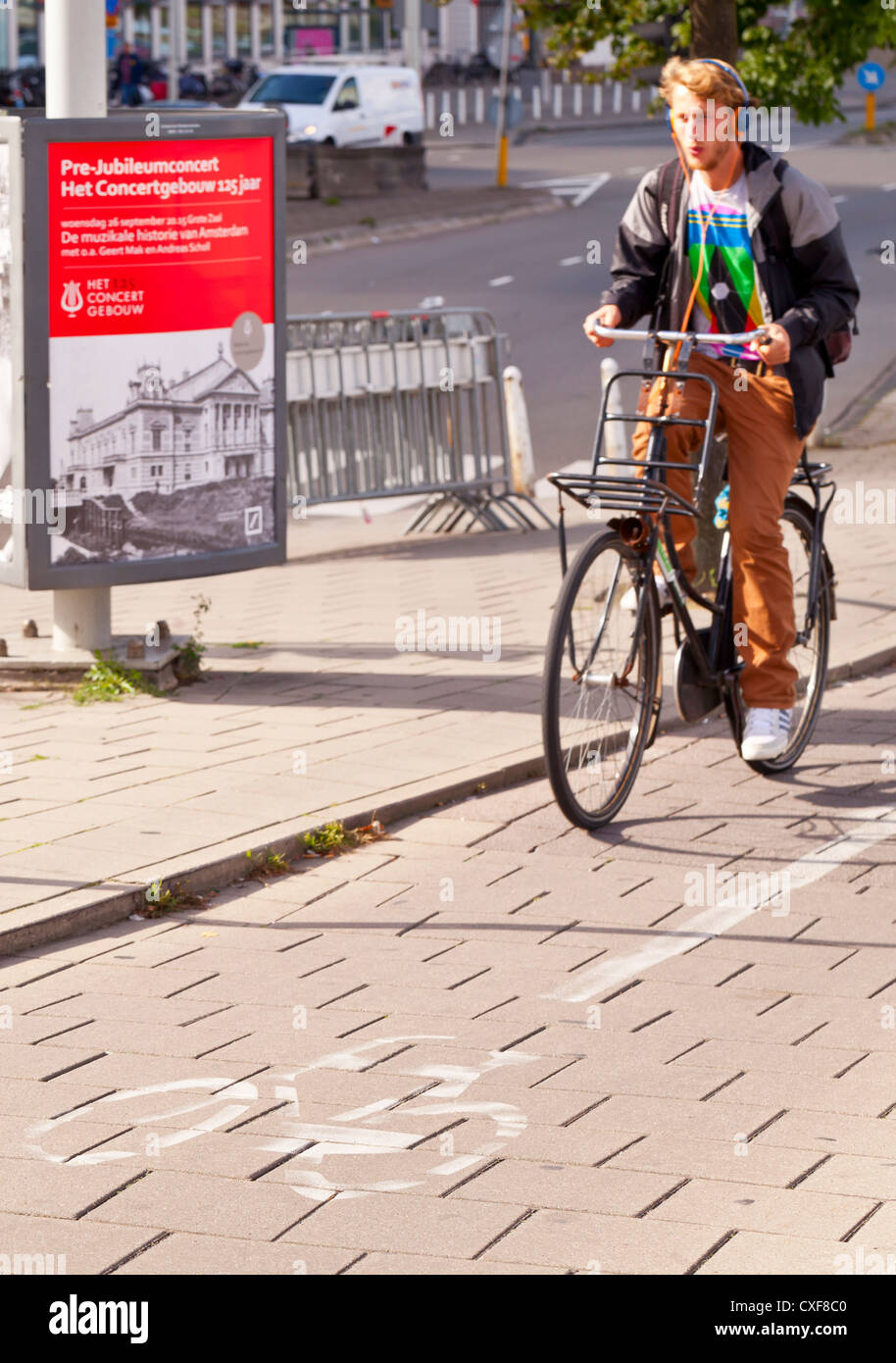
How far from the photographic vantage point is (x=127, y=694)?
783 cm

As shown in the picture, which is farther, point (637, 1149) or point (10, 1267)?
point (637, 1149)

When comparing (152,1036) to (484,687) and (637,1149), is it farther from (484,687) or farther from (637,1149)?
(484,687)

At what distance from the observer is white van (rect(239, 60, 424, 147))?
35906 mm

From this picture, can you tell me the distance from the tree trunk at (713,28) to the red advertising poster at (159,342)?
340 cm

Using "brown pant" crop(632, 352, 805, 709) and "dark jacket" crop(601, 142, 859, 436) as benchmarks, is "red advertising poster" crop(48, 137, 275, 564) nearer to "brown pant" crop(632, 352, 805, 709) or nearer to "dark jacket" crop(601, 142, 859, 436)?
"dark jacket" crop(601, 142, 859, 436)

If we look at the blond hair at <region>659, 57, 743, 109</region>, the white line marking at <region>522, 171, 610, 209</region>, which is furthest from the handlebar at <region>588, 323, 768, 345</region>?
the white line marking at <region>522, 171, 610, 209</region>

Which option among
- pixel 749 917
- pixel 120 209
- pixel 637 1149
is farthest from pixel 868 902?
pixel 120 209

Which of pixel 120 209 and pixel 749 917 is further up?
pixel 120 209

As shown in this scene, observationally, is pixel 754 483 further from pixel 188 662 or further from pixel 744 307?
pixel 188 662

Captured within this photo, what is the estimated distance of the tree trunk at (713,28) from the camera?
1069 cm

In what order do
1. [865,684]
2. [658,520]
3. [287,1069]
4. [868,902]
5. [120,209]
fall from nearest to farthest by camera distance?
[287,1069] → [868,902] → [658,520] → [120,209] → [865,684]
